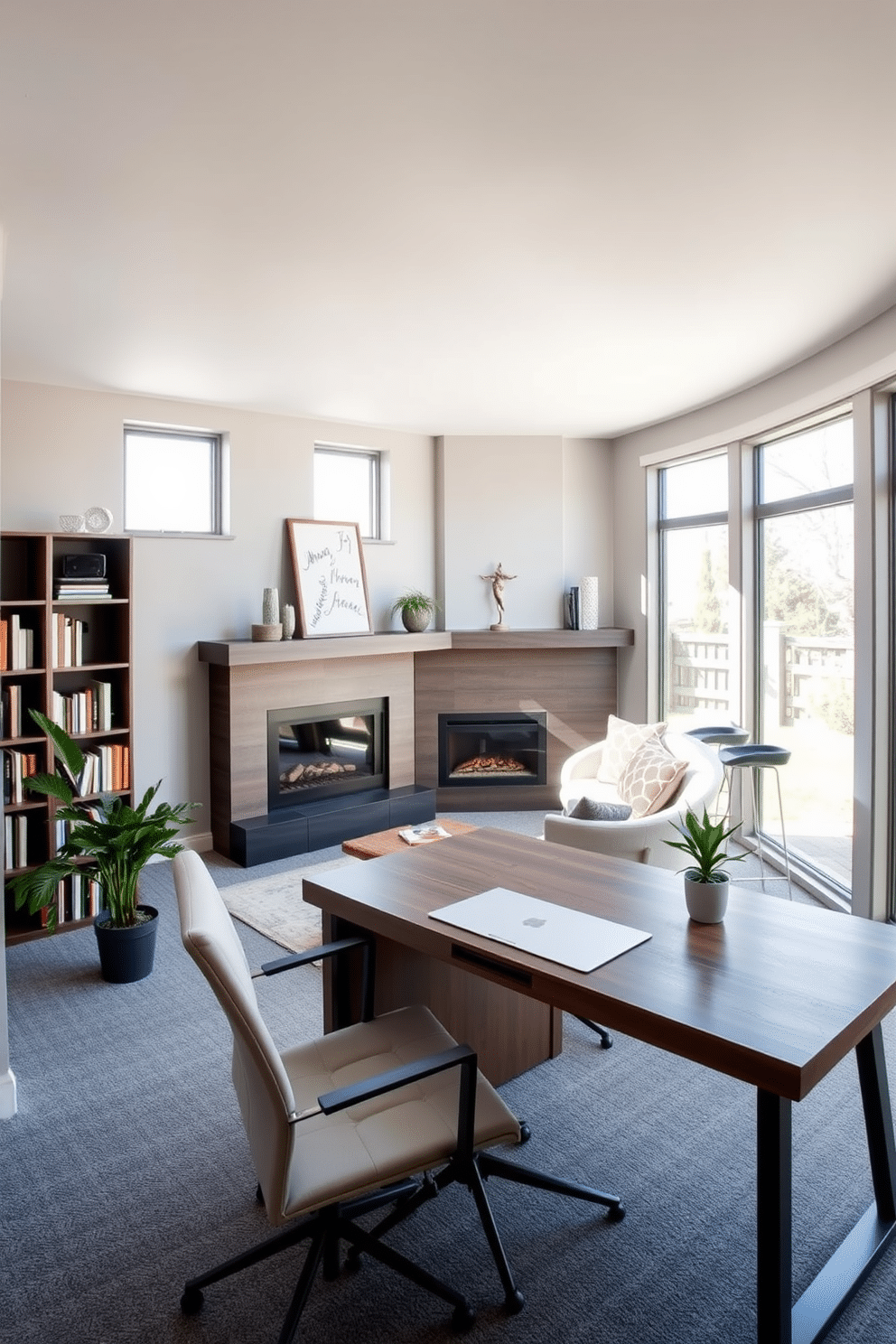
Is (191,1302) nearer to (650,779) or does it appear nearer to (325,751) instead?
(650,779)

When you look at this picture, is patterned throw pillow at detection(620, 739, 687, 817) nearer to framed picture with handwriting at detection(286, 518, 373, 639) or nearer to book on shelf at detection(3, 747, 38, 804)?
framed picture with handwriting at detection(286, 518, 373, 639)

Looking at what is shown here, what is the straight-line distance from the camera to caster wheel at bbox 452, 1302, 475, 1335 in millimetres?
1726

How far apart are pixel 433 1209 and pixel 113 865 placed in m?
1.90

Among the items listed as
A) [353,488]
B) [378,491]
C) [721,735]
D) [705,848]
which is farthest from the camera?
[378,491]

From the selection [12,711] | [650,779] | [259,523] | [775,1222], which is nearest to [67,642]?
[12,711]

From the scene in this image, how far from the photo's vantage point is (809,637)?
4527 millimetres

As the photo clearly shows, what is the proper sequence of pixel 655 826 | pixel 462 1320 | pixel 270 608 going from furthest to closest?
pixel 270 608, pixel 655 826, pixel 462 1320

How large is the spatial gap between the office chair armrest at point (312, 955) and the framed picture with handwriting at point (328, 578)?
3.45 meters

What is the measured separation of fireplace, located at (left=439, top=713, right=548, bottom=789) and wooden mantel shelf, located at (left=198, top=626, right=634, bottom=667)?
562 mm

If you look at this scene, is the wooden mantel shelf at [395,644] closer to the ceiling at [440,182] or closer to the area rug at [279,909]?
the area rug at [279,909]

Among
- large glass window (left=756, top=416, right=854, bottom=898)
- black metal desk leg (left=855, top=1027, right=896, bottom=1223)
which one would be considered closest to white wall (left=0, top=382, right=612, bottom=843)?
large glass window (left=756, top=416, right=854, bottom=898)

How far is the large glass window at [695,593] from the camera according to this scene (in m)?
5.45

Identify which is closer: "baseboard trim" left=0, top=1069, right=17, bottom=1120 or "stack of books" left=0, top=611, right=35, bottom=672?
"baseboard trim" left=0, top=1069, right=17, bottom=1120

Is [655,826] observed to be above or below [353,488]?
below
